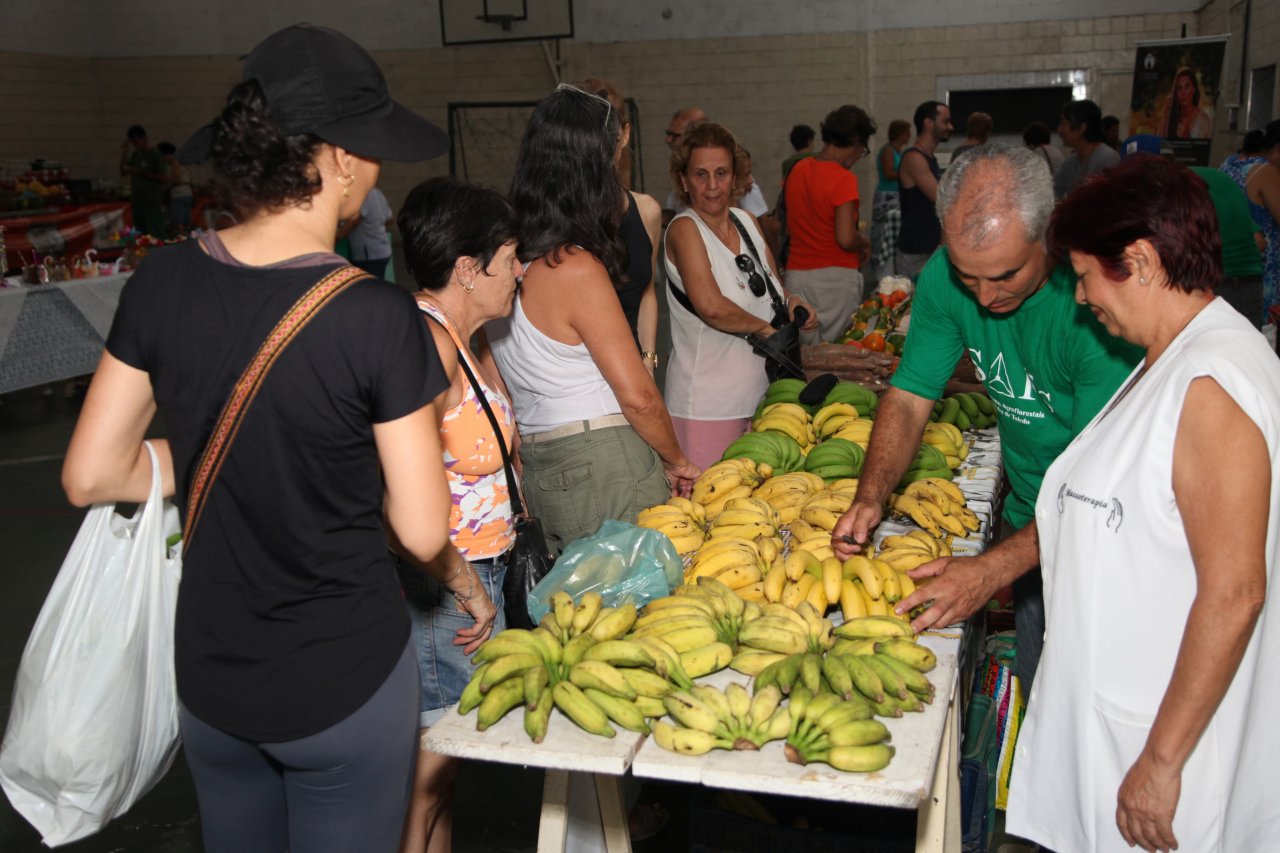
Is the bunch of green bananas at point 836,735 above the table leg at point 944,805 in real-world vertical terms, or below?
above

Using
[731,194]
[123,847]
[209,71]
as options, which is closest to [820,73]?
[209,71]

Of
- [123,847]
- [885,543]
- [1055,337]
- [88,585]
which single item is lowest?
[123,847]

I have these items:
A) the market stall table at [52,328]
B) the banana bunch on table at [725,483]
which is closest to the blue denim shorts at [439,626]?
the banana bunch on table at [725,483]

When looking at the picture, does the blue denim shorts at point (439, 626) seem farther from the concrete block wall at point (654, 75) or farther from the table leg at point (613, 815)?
the concrete block wall at point (654, 75)

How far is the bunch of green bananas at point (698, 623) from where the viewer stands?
195 cm

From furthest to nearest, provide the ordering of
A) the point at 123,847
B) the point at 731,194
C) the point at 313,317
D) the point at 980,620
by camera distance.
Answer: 1. the point at 731,194
2. the point at 980,620
3. the point at 123,847
4. the point at 313,317

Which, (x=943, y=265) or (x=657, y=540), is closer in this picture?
(x=657, y=540)

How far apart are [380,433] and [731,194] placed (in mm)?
2902

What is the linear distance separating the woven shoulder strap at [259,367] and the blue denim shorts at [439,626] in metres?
0.84

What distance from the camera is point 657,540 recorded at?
2367mm

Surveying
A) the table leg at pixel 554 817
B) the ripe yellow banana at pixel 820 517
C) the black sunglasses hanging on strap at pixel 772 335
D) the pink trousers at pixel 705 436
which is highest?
the black sunglasses hanging on strap at pixel 772 335

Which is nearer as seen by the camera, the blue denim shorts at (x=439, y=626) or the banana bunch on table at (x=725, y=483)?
the blue denim shorts at (x=439, y=626)

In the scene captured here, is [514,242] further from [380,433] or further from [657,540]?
[380,433]

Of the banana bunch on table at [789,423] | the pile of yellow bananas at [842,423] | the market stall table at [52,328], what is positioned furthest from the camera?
the market stall table at [52,328]
